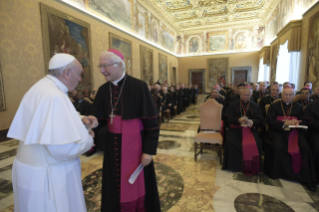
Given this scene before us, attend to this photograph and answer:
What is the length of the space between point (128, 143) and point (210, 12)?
16.1 metres

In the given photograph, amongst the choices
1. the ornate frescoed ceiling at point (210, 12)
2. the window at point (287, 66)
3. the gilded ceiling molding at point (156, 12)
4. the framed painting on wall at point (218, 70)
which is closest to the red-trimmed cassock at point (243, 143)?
the window at point (287, 66)

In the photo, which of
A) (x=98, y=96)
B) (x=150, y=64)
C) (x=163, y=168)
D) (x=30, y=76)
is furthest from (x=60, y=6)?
→ (x=150, y=64)

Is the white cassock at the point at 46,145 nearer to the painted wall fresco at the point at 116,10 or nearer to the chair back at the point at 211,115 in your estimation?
the chair back at the point at 211,115

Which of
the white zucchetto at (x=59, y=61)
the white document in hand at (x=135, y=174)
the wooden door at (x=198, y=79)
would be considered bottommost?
the white document in hand at (x=135, y=174)

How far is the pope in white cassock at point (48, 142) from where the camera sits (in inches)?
48.3

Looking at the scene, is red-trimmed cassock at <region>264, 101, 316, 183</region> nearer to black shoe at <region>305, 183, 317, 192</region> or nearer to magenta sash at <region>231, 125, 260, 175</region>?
black shoe at <region>305, 183, 317, 192</region>

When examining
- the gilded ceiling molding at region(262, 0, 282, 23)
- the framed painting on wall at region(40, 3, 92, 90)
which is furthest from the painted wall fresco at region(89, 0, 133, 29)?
the gilded ceiling molding at region(262, 0, 282, 23)

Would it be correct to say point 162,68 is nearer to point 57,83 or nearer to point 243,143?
point 243,143

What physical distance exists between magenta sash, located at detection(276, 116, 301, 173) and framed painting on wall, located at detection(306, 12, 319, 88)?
164 inches

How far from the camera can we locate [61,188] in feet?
4.39

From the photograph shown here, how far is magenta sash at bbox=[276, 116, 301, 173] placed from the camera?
3195 millimetres

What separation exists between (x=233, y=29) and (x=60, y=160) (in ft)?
66.0

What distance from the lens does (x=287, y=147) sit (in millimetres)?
3359

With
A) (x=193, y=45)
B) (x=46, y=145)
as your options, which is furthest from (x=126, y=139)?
(x=193, y=45)
